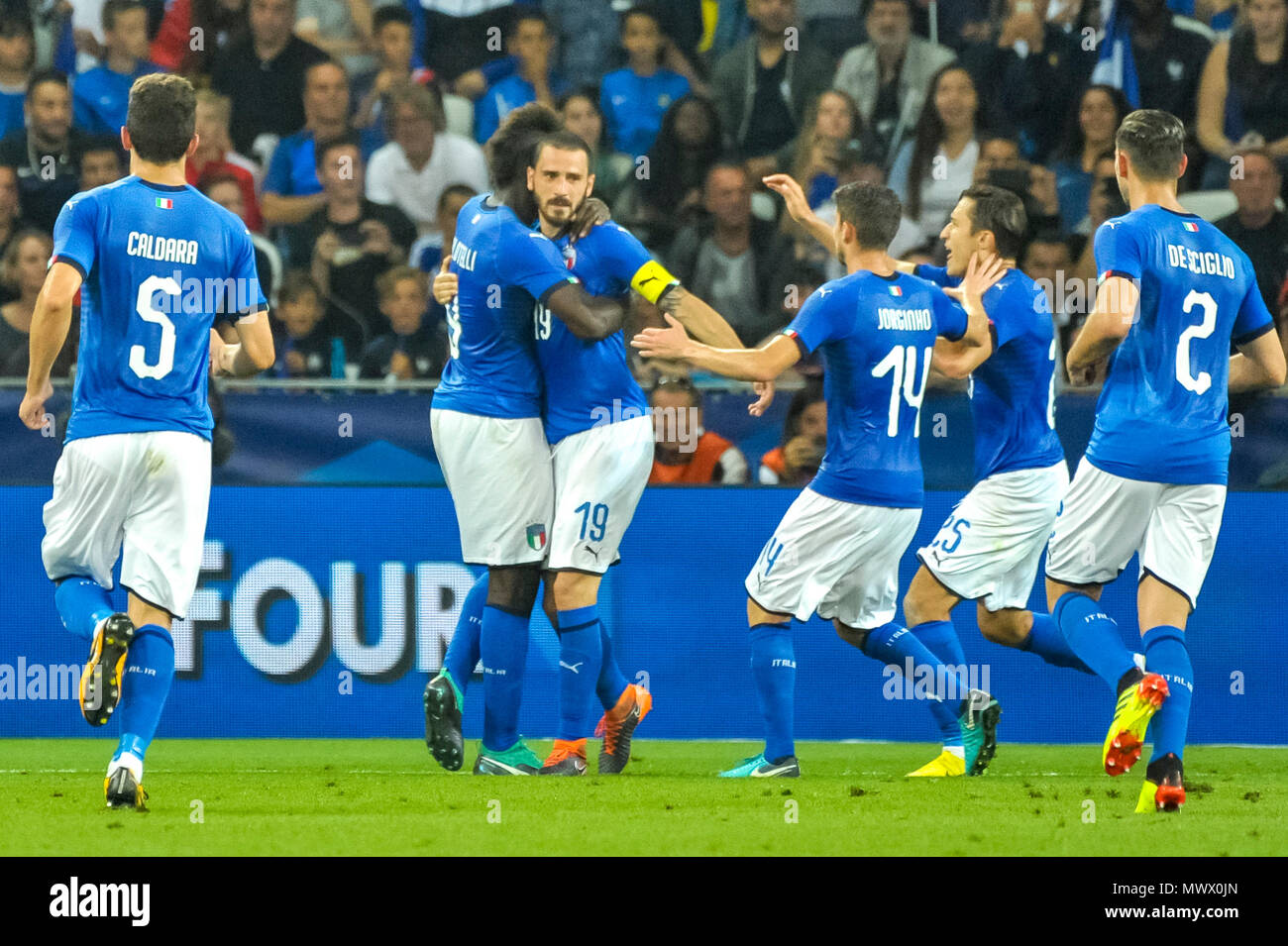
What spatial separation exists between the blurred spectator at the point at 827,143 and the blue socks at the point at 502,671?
4443 millimetres

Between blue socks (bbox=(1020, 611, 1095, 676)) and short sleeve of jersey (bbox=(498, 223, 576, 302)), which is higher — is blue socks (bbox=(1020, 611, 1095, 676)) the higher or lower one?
the lower one

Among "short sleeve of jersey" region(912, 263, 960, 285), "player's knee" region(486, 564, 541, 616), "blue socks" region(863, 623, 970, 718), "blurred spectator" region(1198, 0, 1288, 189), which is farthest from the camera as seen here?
"blurred spectator" region(1198, 0, 1288, 189)

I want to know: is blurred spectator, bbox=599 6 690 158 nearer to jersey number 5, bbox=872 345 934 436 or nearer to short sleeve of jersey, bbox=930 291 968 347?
short sleeve of jersey, bbox=930 291 968 347

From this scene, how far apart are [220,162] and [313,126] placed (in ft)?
1.90

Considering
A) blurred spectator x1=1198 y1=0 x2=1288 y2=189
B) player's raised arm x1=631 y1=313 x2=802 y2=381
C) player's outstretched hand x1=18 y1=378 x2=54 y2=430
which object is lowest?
player's outstretched hand x1=18 y1=378 x2=54 y2=430

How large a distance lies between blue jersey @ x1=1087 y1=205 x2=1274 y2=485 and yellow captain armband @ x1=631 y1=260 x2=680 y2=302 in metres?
1.54

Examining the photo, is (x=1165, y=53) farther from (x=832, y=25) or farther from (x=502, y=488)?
(x=502, y=488)

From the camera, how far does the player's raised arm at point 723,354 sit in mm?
5781

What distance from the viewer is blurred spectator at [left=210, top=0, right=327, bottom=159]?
10.9m

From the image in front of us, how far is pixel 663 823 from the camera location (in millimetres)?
5145

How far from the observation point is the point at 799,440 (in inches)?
345

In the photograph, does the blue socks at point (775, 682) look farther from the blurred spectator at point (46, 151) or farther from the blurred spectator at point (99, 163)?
the blurred spectator at point (46, 151)

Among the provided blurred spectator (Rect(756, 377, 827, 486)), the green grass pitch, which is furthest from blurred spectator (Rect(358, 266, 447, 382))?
the green grass pitch

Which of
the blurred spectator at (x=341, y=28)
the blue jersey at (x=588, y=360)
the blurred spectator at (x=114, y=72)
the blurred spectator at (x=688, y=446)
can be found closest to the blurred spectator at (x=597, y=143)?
the blurred spectator at (x=341, y=28)
